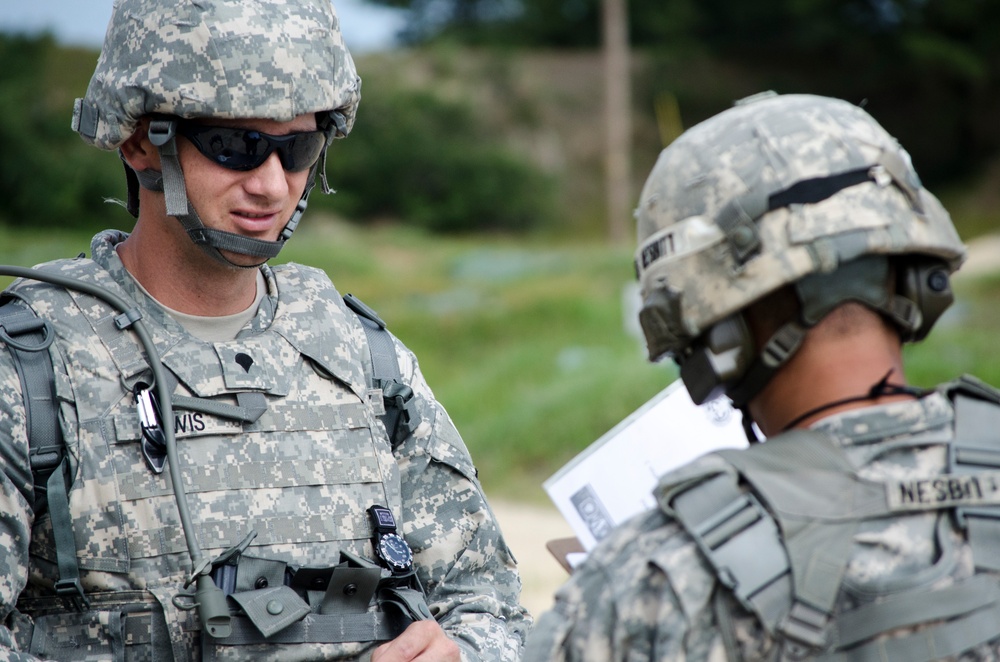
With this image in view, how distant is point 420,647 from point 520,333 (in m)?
11.1

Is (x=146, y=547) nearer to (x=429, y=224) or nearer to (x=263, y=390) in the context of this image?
(x=263, y=390)

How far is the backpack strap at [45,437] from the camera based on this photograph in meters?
2.46

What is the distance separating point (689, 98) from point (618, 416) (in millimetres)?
21070

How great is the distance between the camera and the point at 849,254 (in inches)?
75.0

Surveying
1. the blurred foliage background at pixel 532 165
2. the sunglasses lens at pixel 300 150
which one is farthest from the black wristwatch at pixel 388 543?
the blurred foliage background at pixel 532 165

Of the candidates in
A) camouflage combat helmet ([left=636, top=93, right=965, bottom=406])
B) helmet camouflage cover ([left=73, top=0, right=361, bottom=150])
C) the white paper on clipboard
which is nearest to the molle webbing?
camouflage combat helmet ([left=636, top=93, right=965, bottom=406])

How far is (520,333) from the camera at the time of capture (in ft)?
44.9

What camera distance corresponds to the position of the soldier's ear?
9.31 feet

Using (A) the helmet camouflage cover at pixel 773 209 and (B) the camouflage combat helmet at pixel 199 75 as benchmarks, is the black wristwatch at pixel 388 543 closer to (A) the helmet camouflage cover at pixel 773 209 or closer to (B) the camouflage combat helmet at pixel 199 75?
(B) the camouflage combat helmet at pixel 199 75

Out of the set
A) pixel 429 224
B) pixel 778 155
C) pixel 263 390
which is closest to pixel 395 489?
pixel 263 390

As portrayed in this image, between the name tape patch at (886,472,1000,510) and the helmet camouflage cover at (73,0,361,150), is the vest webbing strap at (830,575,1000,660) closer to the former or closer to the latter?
the name tape patch at (886,472,1000,510)

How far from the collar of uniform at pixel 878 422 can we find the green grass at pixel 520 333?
764cm

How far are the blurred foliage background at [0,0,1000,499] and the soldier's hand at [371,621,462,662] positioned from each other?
719cm

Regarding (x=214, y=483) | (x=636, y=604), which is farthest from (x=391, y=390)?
(x=636, y=604)
